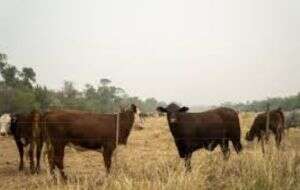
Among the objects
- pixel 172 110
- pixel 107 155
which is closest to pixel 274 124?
pixel 172 110

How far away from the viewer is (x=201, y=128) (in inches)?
560

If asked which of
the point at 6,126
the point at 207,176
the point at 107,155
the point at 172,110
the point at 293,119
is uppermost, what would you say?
the point at 172,110

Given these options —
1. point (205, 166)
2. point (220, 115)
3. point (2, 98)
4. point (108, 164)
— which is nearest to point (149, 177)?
point (205, 166)

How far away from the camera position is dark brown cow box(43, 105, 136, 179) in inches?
489

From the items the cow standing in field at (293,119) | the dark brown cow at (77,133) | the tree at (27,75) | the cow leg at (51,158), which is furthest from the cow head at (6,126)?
the tree at (27,75)

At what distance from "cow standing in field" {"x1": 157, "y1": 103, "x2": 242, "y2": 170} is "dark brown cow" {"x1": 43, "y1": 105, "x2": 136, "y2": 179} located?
1.85m

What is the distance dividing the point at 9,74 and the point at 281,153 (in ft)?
168

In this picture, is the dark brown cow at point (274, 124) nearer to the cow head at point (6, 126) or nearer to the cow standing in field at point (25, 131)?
the cow standing in field at point (25, 131)

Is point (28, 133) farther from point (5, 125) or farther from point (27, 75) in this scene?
point (27, 75)

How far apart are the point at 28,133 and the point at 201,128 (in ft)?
17.3

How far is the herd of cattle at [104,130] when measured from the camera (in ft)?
41.1

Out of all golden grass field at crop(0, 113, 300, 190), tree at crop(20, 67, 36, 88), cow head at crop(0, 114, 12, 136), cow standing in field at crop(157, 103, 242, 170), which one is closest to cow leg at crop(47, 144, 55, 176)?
golden grass field at crop(0, 113, 300, 190)

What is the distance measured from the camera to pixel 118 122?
1283 centimetres

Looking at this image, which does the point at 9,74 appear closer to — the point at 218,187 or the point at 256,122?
the point at 256,122
